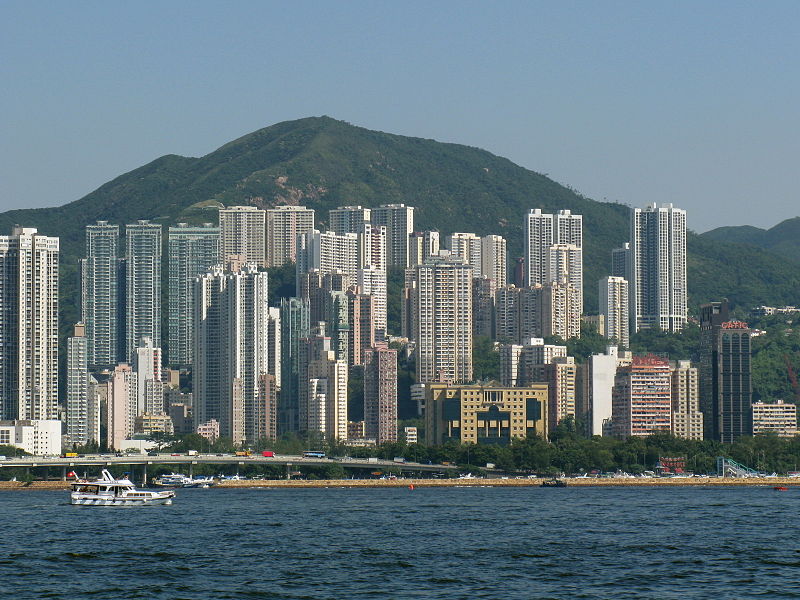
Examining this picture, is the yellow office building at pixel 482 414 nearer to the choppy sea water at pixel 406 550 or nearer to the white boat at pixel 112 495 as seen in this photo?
the choppy sea water at pixel 406 550

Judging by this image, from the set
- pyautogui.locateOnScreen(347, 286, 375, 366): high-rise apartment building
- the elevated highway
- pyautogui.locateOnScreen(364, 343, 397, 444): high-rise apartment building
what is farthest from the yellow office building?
pyautogui.locateOnScreen(347, 286, 375, 366): high-rise apartment building

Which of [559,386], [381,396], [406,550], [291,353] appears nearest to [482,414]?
[381,396]

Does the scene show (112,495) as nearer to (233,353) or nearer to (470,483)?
(470,483)

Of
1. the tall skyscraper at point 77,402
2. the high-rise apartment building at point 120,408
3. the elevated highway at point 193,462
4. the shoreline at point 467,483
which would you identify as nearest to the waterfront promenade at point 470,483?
the shoreline at point 467,483

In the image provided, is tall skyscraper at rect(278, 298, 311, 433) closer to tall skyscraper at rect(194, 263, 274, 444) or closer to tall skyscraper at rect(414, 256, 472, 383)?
tall skyscraper at rect(194, 263, 274, 444)

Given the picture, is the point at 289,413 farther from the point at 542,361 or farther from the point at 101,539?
the point at 101,539
